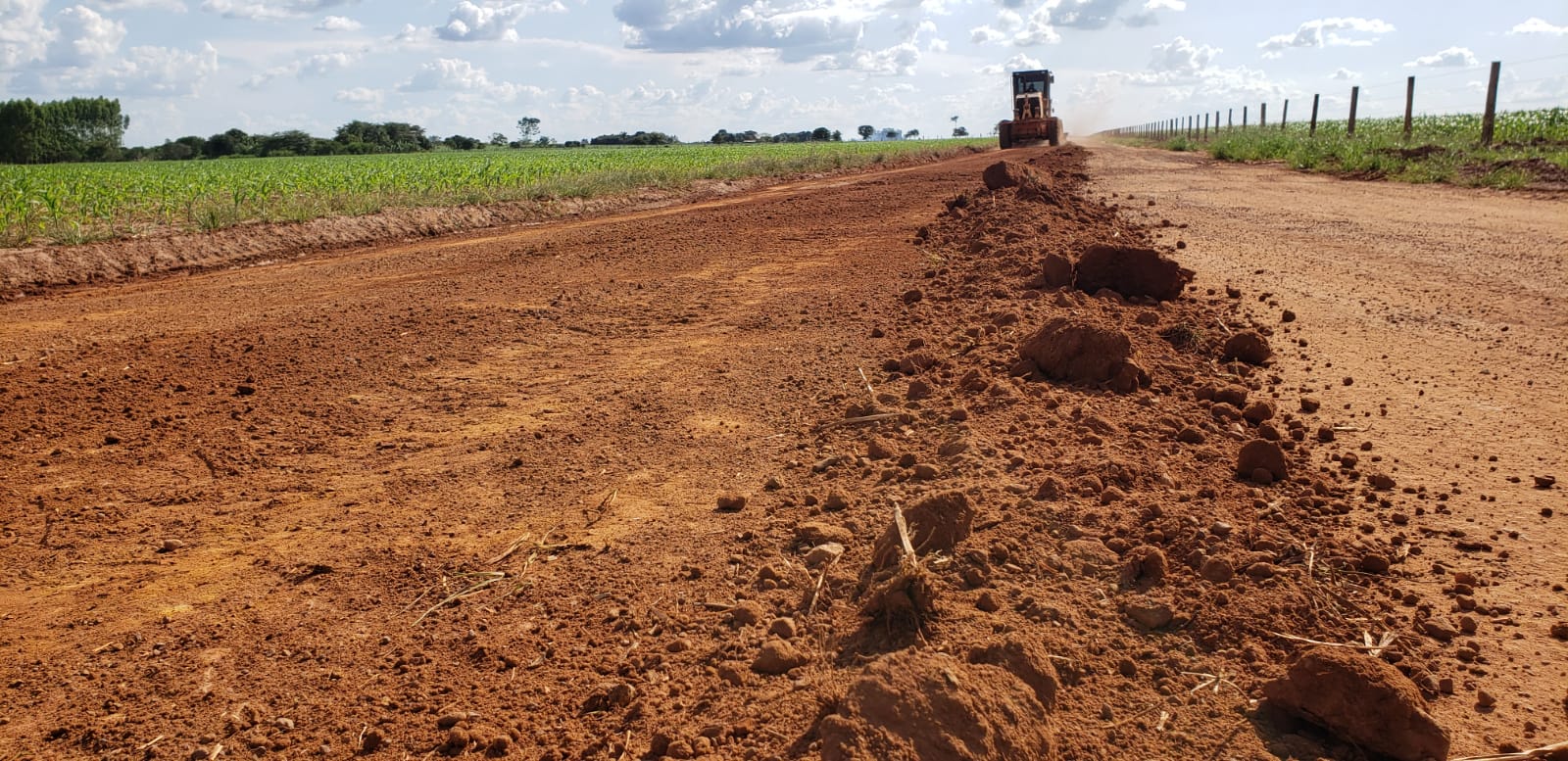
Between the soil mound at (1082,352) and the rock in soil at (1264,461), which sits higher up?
the soil mound at (1082,352)

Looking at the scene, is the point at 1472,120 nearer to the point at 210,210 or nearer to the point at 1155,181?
the point at 1155,181

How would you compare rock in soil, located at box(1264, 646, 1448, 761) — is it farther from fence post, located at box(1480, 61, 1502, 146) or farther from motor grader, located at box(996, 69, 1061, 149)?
motor grader, located at box(996, 69, 1061, 149)

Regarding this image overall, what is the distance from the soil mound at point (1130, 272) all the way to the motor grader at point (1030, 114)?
3803cm

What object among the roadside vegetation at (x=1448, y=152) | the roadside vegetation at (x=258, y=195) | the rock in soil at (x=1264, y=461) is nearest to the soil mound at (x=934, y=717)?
the rock in soil at (x=1264, y=461)

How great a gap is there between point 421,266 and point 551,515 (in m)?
9.07

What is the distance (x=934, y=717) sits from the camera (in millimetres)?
2305

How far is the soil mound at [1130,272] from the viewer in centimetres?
707

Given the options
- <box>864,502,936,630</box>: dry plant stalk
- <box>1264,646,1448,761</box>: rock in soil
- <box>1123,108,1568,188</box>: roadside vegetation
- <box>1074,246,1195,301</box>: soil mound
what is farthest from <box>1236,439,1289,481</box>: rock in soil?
<box>1123,108,1568,188</box>: roadside vegetation

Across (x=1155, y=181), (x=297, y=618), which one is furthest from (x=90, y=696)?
(x=1155, y=181)

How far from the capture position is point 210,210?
15.3 metres

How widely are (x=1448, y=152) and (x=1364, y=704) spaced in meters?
23.6

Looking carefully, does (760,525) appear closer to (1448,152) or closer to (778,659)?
(778,659)

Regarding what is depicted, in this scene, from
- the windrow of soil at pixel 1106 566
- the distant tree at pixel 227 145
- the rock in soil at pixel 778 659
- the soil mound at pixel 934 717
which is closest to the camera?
the soil mound at pixel 934 717

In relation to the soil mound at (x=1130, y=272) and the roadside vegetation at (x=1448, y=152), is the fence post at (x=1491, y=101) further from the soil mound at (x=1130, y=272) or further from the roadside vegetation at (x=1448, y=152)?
the soil mound at (x=1130, y=272)
